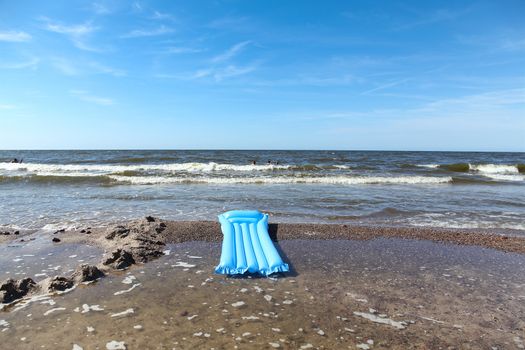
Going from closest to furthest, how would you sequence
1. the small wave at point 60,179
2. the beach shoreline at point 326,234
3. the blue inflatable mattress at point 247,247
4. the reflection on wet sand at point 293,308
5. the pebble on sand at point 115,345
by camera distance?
1. the pebble on sand at point 115,345
2. the reflection on wet sand at point 293,308
3. the blue inflatable mattress at point 247,247
4. the beach shoreline at point 326,234
5. the small wave at point 60,179

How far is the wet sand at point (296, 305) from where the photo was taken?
321cm

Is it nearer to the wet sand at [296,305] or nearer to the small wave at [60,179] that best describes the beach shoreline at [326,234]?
the wet sand at [296,305]

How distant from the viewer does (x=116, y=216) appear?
29.4 feet

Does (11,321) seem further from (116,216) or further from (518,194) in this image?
(518,194)

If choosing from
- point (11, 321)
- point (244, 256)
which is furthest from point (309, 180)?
point (11, 321)

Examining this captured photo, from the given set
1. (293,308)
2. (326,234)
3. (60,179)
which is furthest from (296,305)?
(60,179)

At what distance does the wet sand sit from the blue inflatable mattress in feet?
0.65

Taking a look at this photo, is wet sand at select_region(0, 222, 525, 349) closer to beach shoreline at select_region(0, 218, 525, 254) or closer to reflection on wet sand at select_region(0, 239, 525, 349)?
reflection on wet sand at select_region(0, 239, 525, 349)

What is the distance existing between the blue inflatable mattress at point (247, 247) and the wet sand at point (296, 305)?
0.65 ft

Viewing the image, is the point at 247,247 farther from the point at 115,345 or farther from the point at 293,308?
the point at 115,345

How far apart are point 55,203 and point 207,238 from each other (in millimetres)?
6721

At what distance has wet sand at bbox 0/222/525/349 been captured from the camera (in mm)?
3213

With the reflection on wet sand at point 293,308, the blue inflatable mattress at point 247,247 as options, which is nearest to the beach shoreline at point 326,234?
the blue inflatable mattress at point 247,247

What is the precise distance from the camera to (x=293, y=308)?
150 inches
